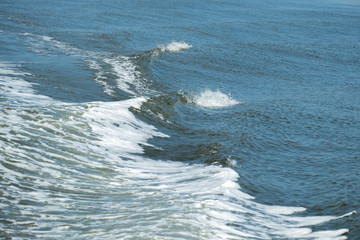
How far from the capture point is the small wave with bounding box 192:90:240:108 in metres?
19.9

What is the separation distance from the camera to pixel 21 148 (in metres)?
10.8

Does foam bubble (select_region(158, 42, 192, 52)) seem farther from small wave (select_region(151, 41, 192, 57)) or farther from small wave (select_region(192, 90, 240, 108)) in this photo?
small wave (select_region(192, 90, 240, 108))

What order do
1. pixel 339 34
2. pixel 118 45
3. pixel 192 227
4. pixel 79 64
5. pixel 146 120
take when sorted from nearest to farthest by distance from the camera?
pixel 192 227, pixel 146 120, pixel 79 64, pixel 118 45, pixel 339 34

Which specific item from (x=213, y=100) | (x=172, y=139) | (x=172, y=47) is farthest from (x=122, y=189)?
(x=172, y=47)

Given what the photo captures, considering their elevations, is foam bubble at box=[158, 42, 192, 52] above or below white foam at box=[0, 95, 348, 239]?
above

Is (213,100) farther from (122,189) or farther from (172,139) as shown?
(122,189)

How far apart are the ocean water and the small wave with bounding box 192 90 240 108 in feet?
0.33

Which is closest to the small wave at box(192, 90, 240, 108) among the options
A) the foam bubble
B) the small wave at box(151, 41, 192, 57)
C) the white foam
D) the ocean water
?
the ocean water

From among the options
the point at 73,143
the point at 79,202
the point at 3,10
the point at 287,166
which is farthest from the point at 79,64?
the point at 3,10

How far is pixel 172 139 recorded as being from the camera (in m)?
14.8

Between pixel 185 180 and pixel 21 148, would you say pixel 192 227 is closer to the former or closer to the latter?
pixel 185 180

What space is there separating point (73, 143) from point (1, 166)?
251 cm

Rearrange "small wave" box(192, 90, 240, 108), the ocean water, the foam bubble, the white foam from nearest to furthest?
the white foam, the ocean water, "small wave" box(192, 90, 240, 108), the foam bubble

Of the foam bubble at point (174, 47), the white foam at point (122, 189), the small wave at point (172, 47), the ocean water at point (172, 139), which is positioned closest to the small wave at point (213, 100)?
the ocean water at point (172, 139)
